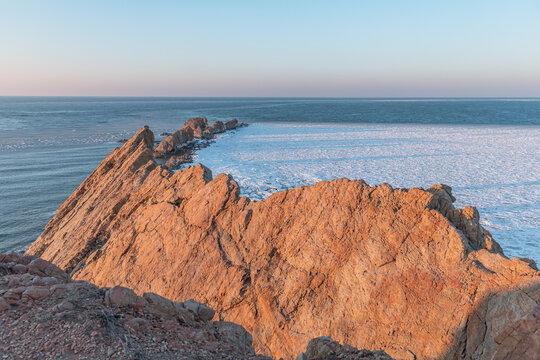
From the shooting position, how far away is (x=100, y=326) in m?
5.23

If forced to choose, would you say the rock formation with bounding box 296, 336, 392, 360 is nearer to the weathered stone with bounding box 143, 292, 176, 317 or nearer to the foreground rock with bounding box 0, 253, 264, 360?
the foreground rock with bounding box 0, 253, 264, 360

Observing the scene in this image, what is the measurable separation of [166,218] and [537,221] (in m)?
17.4

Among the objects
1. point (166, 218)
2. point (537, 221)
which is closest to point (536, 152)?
point (537, 221)

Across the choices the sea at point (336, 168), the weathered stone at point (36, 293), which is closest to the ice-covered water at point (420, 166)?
the sea at point (336, 168)

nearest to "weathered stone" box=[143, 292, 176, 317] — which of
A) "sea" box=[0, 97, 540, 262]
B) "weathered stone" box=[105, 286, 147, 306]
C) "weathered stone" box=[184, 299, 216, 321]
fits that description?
"weathered stone" box=[105, 286, 147, 306]

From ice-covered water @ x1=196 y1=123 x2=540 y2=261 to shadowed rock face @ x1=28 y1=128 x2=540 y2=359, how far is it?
9353 millimetres

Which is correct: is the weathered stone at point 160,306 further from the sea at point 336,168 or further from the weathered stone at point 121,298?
the sea at point 336,168

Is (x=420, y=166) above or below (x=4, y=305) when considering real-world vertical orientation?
below

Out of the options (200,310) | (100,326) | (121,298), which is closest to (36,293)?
(121,298)

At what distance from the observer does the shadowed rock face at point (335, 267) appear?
5.90m

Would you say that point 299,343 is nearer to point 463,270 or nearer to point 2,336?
point 463,270

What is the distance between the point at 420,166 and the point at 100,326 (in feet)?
93.8

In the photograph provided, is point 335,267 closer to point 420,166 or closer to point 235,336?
point 235,336

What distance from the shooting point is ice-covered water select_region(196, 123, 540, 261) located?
59.6ft
